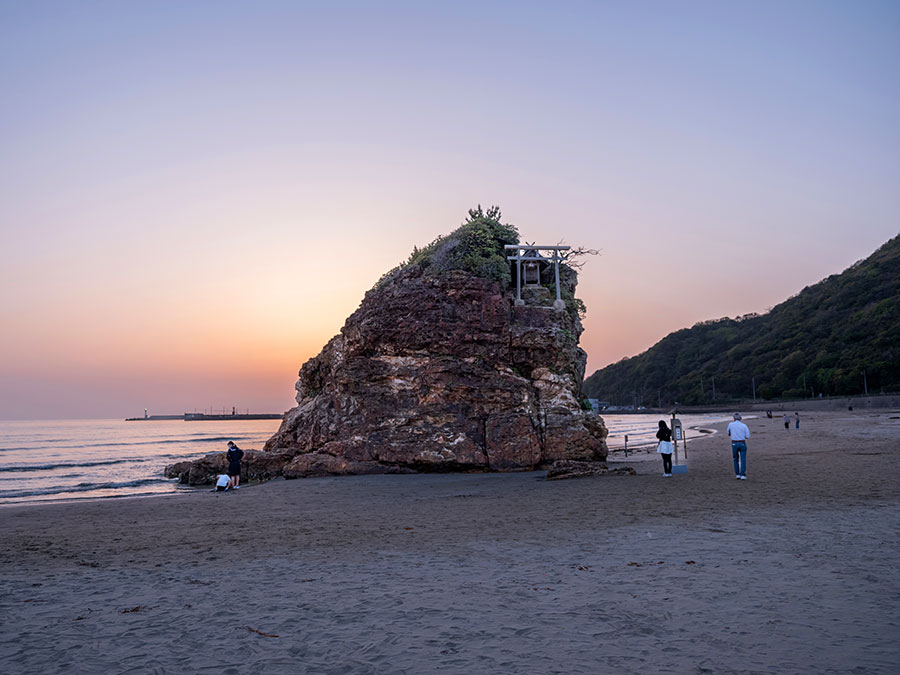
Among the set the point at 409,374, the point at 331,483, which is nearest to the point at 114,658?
the point at 331,483

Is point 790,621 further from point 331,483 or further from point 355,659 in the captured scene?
point 331,483

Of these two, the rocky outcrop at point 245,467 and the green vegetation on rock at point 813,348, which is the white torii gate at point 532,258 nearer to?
the rocky outcrop at point 245,467

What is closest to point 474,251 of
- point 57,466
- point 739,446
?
point 739,446

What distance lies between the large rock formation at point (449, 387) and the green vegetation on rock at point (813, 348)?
302 ft

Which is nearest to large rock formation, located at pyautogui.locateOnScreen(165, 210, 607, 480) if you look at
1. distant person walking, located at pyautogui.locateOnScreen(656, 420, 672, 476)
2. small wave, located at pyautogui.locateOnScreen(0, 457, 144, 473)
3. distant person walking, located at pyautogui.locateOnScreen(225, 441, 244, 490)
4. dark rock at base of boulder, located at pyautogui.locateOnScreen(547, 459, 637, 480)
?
distant person walking, located at pyautogui.locateOnScreen(225, 441, 244, 490)

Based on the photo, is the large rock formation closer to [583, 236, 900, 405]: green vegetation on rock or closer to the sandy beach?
the sandy beach

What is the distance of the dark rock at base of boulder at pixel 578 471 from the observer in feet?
59.3

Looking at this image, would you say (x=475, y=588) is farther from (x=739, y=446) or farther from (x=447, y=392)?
(x=447, y=392)

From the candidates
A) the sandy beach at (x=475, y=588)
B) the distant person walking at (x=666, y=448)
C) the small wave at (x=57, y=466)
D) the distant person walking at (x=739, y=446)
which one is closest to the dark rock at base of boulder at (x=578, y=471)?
the distant person walking at (x=666, y=448)

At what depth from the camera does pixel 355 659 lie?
4.63 m

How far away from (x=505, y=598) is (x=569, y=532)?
12.4 ft

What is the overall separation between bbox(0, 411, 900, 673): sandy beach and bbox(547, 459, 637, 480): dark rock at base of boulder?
5.03 meters

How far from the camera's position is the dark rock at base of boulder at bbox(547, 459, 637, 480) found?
59.3 ft

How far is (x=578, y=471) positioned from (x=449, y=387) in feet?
19.8
